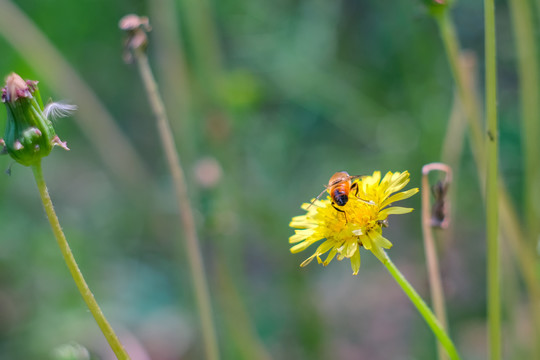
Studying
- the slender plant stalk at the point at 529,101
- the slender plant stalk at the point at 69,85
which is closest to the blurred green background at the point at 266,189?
the slender plant stalk at the point at 69,85

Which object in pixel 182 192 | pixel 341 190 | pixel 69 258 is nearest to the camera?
pixel 69 258

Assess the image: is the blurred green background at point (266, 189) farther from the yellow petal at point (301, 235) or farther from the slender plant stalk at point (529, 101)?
the yellow petal at point (301, 235)

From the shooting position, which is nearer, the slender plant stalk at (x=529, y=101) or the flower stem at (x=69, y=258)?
the flower stem at (x=69, y=258)

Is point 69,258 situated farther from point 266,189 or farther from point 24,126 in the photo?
point 266,189

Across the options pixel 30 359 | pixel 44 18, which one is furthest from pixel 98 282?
pixel 44 18

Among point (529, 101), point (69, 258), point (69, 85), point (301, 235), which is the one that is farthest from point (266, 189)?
point (69, 258)

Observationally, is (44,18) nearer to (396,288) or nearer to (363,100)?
(363,100)
